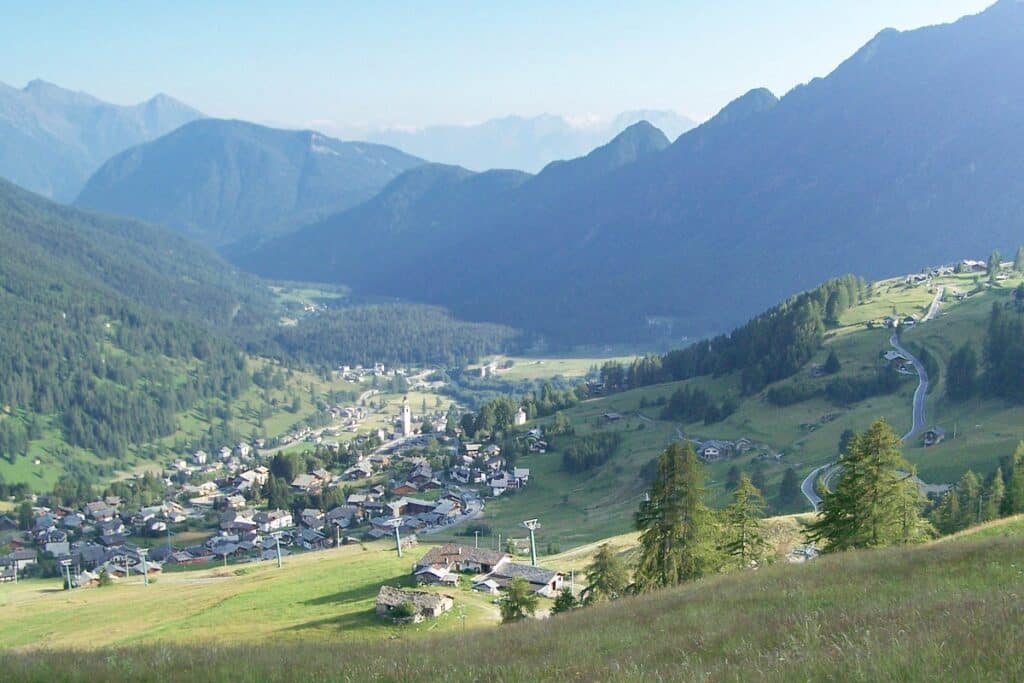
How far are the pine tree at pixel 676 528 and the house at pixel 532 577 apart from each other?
22635mm

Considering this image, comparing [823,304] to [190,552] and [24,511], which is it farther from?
[24,511]

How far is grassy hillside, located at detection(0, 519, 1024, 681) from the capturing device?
33.5 ft

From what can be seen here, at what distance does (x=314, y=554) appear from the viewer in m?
103

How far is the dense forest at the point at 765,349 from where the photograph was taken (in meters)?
142

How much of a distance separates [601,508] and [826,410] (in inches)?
1521

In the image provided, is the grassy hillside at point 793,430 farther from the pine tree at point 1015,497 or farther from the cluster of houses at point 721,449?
the pine tree at point 1015,497

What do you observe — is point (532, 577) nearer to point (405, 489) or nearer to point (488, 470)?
point (405, 489)

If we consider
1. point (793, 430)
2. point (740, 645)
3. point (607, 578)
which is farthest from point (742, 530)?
point (793, 430)

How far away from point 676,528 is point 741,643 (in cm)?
2848

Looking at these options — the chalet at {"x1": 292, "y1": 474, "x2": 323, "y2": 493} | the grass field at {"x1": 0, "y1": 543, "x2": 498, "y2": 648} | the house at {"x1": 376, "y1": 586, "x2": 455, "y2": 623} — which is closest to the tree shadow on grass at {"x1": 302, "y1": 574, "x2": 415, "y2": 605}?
the grass field at {"x1": 0, "y1": 543, "x2": 498, "y2": 648}

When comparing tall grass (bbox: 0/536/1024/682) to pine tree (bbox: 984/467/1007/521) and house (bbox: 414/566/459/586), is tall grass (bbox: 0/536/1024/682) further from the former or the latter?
house (bbox: 414/566/459/586)

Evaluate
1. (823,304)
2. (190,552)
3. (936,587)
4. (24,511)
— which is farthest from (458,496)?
(936,587)

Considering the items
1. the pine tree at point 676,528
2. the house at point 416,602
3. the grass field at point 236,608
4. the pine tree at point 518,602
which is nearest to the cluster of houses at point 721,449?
the grass field at point 236,608

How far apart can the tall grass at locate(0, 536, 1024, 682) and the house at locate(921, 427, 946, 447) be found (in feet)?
264
